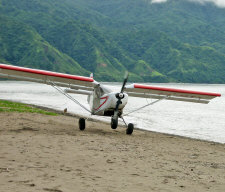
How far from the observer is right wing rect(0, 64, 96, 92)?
12.9 metres

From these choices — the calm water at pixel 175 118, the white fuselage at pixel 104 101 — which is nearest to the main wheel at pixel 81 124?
the white fuselage at pixel 104 101

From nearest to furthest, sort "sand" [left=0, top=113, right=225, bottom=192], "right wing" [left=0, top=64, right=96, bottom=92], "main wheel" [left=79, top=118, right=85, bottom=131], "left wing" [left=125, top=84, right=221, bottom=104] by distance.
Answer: "sand" [left=0, top=113, right=225, bottom=192]
"right wing" [left=0, top=64, right=96, bottom=92]
"main wheel" [left=79, top=118, right=85, bottom=131]
"left wing" [left=125, top=84, right=221, bottom=104]

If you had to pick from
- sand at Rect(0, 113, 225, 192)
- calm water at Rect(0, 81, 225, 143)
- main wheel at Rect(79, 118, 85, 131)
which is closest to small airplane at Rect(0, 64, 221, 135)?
main wheel at Rect(79, 118, 85, 131)

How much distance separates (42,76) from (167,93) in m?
5.84

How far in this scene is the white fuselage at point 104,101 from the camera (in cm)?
1243

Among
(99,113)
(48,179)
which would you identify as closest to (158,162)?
(48,179)

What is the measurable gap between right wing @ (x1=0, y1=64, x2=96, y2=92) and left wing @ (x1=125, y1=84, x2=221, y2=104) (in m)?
2.17

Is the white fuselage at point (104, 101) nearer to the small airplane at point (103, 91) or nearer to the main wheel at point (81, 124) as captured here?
the small airplane at point (103, 91)

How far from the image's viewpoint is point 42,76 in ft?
44.1

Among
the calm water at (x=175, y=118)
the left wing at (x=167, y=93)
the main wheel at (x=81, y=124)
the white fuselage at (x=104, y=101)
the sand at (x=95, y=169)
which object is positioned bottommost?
the calm water at (x=175, y=118)

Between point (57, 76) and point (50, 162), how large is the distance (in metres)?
7.12

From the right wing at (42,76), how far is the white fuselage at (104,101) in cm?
55

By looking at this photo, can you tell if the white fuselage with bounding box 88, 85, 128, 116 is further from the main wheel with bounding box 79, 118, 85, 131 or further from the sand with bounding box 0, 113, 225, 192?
the sand with bounding box 0, 113, 225, 192

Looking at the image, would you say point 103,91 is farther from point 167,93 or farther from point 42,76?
point 167,93
